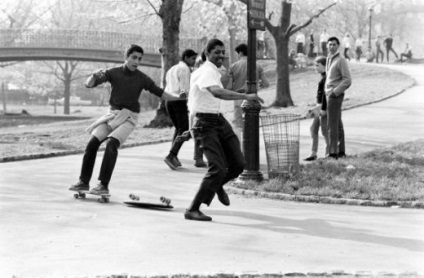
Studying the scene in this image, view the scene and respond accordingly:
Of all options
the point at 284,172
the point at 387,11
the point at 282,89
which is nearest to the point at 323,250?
the point at 284,172

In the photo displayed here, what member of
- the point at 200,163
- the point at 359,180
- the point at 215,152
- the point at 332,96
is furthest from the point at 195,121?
the point at 332,96

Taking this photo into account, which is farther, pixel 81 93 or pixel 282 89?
pixel 81 93

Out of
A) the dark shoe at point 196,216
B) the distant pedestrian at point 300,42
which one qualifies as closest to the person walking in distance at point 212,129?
the dark shoe at point 196,216

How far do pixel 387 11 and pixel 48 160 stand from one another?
252ft

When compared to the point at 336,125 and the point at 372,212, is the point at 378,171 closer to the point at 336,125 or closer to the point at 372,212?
the point at 336,125

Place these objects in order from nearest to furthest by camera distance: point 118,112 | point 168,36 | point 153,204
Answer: point 153,204 < point 118,112 < point 168,36

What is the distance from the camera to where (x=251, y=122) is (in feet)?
34.4

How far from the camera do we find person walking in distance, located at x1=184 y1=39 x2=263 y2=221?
7.79m

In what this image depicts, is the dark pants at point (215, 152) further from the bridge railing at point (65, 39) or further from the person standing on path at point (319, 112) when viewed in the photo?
the bridge railing at point (65, 39)

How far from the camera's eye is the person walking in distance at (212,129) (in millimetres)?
7785

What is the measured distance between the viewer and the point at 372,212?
872 cm

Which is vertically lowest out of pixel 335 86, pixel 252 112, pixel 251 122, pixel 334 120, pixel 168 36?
pixel 334 120

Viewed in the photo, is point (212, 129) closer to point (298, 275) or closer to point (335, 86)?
point (298, 275)

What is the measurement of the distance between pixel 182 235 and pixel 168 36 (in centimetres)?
1591
